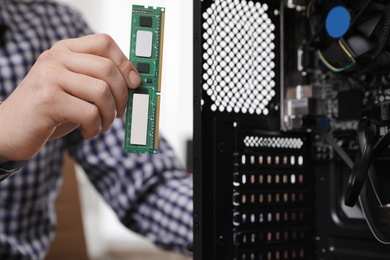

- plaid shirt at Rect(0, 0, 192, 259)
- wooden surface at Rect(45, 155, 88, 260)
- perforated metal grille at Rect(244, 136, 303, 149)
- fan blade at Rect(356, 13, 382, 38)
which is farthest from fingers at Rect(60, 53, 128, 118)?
wooden surface at Rect(45, 155, 88, 260)

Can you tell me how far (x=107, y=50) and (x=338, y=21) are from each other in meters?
0.25

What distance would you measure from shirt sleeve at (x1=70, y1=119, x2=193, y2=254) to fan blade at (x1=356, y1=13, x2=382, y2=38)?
582mm

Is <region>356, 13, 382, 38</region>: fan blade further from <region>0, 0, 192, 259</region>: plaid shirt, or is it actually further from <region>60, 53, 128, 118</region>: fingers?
<region>0, 0, 192, 259</region>: plaid shirt

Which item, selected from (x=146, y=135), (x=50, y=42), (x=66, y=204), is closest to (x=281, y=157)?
(x=146, y=135)

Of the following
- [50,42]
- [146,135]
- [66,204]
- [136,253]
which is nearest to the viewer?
[146,135]

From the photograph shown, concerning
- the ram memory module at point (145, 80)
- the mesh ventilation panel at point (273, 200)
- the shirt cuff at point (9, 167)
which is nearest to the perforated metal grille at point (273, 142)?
the mesh ventilation panel at point (273, 200)

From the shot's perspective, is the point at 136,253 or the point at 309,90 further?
the point at 136,253

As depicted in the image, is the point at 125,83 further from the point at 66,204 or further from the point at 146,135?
the point at 66,204

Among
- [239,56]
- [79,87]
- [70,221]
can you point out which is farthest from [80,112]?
[70,221]

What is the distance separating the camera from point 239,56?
55cm

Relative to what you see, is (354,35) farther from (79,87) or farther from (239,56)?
(79,87)

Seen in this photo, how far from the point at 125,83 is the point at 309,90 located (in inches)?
9.0

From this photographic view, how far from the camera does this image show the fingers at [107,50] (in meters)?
0.47

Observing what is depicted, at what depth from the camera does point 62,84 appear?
49 centimetres
